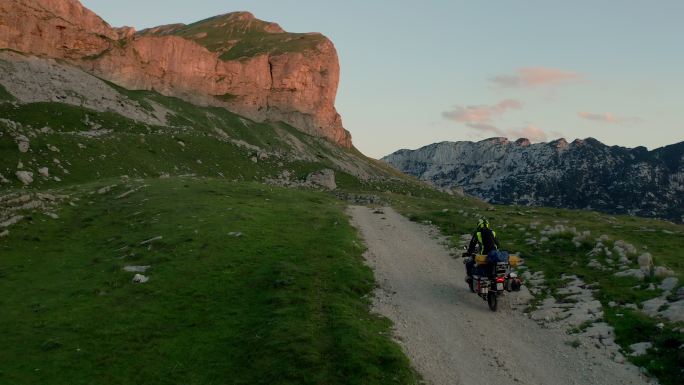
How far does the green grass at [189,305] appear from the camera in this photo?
1350cm

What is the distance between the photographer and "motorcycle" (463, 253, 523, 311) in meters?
18.8

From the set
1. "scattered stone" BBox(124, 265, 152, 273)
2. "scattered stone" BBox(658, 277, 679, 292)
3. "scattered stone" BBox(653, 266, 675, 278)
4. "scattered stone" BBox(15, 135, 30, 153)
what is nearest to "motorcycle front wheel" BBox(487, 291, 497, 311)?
"scattered stone" BBox(658, 277, 679, 292)

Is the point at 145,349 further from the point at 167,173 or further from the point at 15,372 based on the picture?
the point at 167,173

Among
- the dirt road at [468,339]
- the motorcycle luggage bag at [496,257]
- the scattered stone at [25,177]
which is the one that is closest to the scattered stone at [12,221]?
the scattered stone at [25,177]

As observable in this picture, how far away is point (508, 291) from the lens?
19.3 metres

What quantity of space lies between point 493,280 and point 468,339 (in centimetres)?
389

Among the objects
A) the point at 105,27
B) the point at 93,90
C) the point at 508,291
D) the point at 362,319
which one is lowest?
the point at 362,319

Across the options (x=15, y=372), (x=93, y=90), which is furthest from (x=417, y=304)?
(x=93, y=90)

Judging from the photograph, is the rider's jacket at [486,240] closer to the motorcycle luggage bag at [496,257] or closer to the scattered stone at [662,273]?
the motorcycle luggage bag at [496,257]

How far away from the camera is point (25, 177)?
4491 centimetres

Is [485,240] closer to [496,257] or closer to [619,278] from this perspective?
[496,257]

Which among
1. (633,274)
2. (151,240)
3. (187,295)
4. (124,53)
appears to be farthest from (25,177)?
(124,53)

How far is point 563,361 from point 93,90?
122m

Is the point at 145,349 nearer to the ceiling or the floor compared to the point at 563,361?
nearer to the floor
